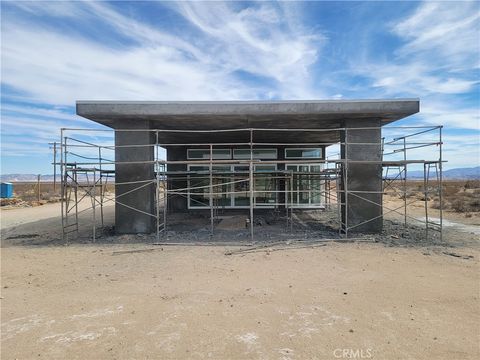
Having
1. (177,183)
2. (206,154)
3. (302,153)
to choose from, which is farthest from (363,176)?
(177,183)

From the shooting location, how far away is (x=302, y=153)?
55.7 ft

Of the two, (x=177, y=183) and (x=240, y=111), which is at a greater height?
(x=240, y=111)

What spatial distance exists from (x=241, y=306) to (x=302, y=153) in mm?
12722

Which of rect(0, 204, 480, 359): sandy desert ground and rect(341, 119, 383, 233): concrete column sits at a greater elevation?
rect(341, 119, 383, 233): concrete column

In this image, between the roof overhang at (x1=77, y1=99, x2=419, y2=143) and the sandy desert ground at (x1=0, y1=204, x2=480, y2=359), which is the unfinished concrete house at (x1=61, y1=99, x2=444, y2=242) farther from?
the sandy desert ground at (x1=0, y1=204, x2=480, y2=359)

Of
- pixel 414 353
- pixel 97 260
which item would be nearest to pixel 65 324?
pixel 97 260

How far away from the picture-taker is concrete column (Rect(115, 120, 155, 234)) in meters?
10.4

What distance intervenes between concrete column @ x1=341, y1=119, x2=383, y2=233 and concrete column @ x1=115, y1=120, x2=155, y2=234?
5.95 metres

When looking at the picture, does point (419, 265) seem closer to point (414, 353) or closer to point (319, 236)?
point (319, 236)

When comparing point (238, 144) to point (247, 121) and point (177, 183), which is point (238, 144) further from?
point (177, 183)

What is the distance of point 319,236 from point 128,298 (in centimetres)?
627

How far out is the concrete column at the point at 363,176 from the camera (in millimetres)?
10359

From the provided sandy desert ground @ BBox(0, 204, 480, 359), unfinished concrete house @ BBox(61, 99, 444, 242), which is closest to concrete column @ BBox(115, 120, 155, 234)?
unfinished concrete house @ BBox(61, 99, 444, 242)

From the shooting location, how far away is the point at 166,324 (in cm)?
441
